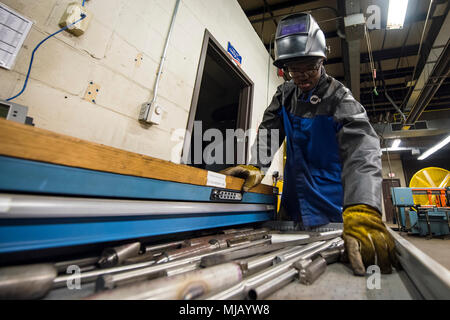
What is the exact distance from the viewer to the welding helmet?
1085mm

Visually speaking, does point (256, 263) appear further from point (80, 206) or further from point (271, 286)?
point (80, 206)

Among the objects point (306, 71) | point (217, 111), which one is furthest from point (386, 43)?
point (306, 71)

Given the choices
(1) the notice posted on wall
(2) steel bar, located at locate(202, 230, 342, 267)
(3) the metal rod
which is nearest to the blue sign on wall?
(3) the metal rod

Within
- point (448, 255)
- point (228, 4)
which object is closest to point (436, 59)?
point (448, 255)

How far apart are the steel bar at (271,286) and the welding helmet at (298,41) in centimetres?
111

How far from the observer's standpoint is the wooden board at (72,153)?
0.36 meters

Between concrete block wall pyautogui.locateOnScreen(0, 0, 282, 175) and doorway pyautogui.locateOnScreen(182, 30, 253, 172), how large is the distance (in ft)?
0.39

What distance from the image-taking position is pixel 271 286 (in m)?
0.44

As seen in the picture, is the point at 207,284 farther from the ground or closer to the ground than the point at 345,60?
closer to the ground

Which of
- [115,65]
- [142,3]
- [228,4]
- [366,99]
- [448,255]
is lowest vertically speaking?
[448,255]

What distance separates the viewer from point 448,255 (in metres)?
2.91

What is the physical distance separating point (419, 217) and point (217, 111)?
18.6 feet
